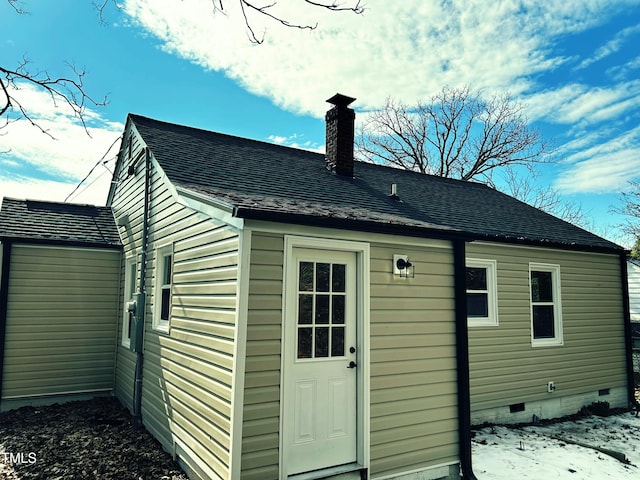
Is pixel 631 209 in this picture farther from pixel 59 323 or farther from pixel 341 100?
pixel 59 323

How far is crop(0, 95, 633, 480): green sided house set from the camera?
3.95 meters

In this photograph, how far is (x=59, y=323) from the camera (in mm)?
7602

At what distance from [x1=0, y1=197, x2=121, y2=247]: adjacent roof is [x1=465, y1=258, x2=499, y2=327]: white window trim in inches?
260

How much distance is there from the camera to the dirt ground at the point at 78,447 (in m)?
4.61

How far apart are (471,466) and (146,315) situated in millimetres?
4820

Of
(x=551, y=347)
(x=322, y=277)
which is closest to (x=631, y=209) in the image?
(x=551, y=347)

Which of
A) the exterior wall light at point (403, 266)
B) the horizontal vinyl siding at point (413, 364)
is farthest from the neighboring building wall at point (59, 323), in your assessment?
the exterior wall light at point (403, 266)

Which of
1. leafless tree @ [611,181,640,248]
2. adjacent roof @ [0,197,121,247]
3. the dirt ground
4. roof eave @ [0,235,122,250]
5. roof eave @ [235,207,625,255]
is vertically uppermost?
leafless tree @ [611,181,640,248]

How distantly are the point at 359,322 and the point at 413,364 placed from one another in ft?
2.77

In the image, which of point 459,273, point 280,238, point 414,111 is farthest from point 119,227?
point 414,111

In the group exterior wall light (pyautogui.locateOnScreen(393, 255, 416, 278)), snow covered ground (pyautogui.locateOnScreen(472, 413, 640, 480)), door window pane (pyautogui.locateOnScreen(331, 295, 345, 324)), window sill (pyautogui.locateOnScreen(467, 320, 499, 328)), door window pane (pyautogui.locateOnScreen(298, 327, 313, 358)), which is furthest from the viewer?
window sill (pyautogui.locateOnScreen(467, 320, 499, 328))

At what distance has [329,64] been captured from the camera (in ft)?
15.0

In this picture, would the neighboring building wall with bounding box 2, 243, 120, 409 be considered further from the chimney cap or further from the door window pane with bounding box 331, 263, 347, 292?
the door window pane with bounding box 331, 263, 347, 292

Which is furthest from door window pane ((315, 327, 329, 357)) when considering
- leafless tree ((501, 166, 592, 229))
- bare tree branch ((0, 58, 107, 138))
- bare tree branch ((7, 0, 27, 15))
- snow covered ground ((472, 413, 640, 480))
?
leafless tree ((501, 166, 592, 229))
